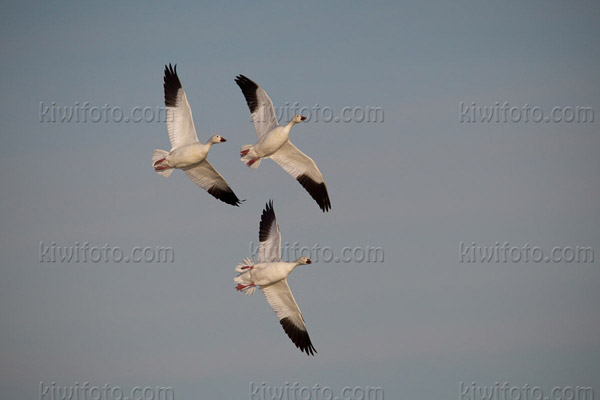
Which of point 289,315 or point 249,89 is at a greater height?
point 249,89

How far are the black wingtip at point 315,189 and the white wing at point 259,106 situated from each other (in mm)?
2130

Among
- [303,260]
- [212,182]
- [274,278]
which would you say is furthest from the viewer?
[212,182]

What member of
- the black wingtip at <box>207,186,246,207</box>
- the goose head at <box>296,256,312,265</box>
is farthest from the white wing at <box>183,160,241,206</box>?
the goose head at <box>296,256,312,265</box>

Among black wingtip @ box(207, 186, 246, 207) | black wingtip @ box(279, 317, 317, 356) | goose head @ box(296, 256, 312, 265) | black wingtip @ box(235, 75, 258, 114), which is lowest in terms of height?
black wingtip @ box(279, 317, 317, 356)

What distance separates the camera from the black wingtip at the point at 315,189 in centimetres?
3188

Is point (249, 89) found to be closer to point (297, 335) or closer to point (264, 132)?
point (264, 132)

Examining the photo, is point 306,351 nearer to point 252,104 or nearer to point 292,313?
point 292,313

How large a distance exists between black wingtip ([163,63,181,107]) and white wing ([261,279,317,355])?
5476 millimetres

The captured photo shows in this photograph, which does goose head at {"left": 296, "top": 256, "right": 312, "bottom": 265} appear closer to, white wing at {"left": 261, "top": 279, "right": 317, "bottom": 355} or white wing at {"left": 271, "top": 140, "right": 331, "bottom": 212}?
white wing at {"left": 261, "top": 279, "right": 317, "bottom": 355}

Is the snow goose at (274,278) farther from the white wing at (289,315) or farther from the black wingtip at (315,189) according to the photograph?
the black wingtip at (315,189)

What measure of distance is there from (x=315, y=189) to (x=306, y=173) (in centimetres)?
52

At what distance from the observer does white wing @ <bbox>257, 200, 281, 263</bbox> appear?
98.8 feet

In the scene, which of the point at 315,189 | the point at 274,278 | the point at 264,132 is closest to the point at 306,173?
the point at 315,189

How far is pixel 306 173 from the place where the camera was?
104ft
